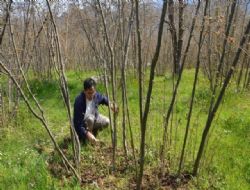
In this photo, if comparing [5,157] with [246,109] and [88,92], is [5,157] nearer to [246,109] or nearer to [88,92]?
[88,92]

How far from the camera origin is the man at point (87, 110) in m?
6.60

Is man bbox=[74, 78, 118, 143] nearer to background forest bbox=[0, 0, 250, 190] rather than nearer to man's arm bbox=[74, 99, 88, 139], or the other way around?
man's arm bbox=[74, 99, 88, 139]

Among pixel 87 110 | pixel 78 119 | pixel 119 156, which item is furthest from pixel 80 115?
pixel 119 156

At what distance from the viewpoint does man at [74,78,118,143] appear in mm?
6598

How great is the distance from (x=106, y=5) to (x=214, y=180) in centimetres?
251

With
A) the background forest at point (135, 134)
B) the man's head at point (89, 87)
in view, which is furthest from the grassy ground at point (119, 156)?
the man's head at point (89, 87)

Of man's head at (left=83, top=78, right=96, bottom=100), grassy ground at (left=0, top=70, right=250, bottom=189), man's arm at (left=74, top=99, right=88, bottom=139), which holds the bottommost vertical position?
Result: grassy ground at (left=0, top=70, right=250, bottom=189)

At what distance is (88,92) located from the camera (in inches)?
266

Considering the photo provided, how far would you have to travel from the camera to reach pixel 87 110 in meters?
6.98

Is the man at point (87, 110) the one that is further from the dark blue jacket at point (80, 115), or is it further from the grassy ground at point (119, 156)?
the grassy ground at point (119, 156)

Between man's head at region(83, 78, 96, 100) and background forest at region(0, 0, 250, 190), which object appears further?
man's head at region(83, 78, 96, 100)

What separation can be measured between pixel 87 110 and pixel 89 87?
510 mm

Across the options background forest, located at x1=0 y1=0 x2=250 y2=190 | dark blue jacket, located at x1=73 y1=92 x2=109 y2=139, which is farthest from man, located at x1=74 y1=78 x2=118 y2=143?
background forest, located at x1=0 y1=0 x2=250 y2=190

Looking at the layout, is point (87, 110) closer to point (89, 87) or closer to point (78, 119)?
point (78, 119)
